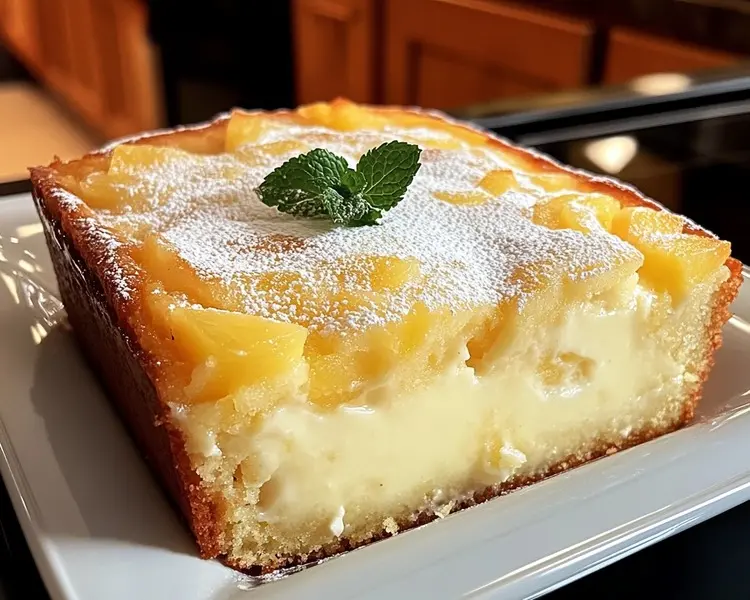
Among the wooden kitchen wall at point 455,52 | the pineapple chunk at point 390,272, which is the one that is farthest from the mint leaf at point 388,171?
the wooden kitchen wall at point 455,52

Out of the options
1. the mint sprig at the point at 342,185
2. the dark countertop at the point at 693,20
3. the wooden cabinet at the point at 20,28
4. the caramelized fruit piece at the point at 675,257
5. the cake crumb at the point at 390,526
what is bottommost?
→ the wooden cabinet at the point at 20,28

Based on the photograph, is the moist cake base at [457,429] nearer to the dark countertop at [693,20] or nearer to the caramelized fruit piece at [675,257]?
the caramelized fruit piece at [675,257]

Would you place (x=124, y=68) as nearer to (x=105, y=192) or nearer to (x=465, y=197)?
(x=105, y=192)

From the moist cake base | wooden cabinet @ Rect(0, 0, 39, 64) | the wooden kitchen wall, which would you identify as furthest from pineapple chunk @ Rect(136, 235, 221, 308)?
wooden cabinet @ Rect(0, 0, 39, 64)

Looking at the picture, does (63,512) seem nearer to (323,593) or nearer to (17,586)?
(17,586)

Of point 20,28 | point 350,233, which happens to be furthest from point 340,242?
point 20,28

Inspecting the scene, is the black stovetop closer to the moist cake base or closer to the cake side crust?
the moist cake base
